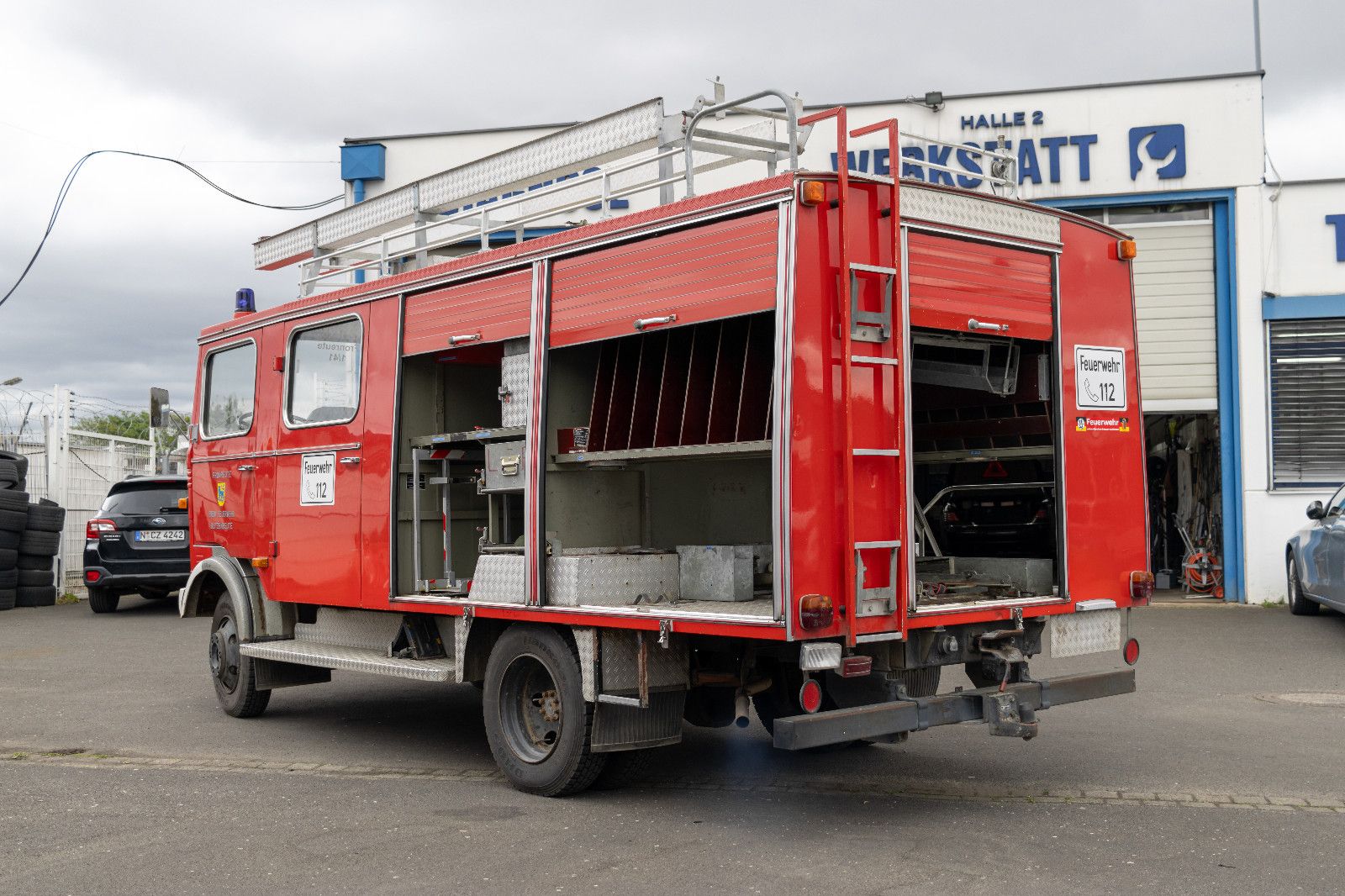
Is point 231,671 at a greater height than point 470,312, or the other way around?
point 470,312

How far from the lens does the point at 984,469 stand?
7762 millimetres

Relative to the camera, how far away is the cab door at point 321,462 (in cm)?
852

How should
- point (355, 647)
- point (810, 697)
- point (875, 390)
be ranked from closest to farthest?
point (810, 697) → point (875, 390) → point (355, 647)

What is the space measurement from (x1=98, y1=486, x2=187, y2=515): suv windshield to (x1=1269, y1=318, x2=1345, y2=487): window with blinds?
13258 mm

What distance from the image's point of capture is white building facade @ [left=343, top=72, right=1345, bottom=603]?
16.5 metres

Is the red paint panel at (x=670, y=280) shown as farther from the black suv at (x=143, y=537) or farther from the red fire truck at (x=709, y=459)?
the black suv at (x=143, y=537)

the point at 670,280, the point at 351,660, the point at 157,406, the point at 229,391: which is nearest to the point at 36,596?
the point at 157,406

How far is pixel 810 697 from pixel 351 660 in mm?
3555

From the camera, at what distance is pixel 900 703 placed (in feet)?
19.7

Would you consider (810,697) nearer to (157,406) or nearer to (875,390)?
(875,390)

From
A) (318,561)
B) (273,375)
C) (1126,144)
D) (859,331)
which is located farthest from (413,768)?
(1126,144)

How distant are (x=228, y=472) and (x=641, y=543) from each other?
3733 millimetres

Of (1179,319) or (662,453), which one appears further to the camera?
(1179,319)

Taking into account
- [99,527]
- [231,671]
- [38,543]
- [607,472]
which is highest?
[607,472]
